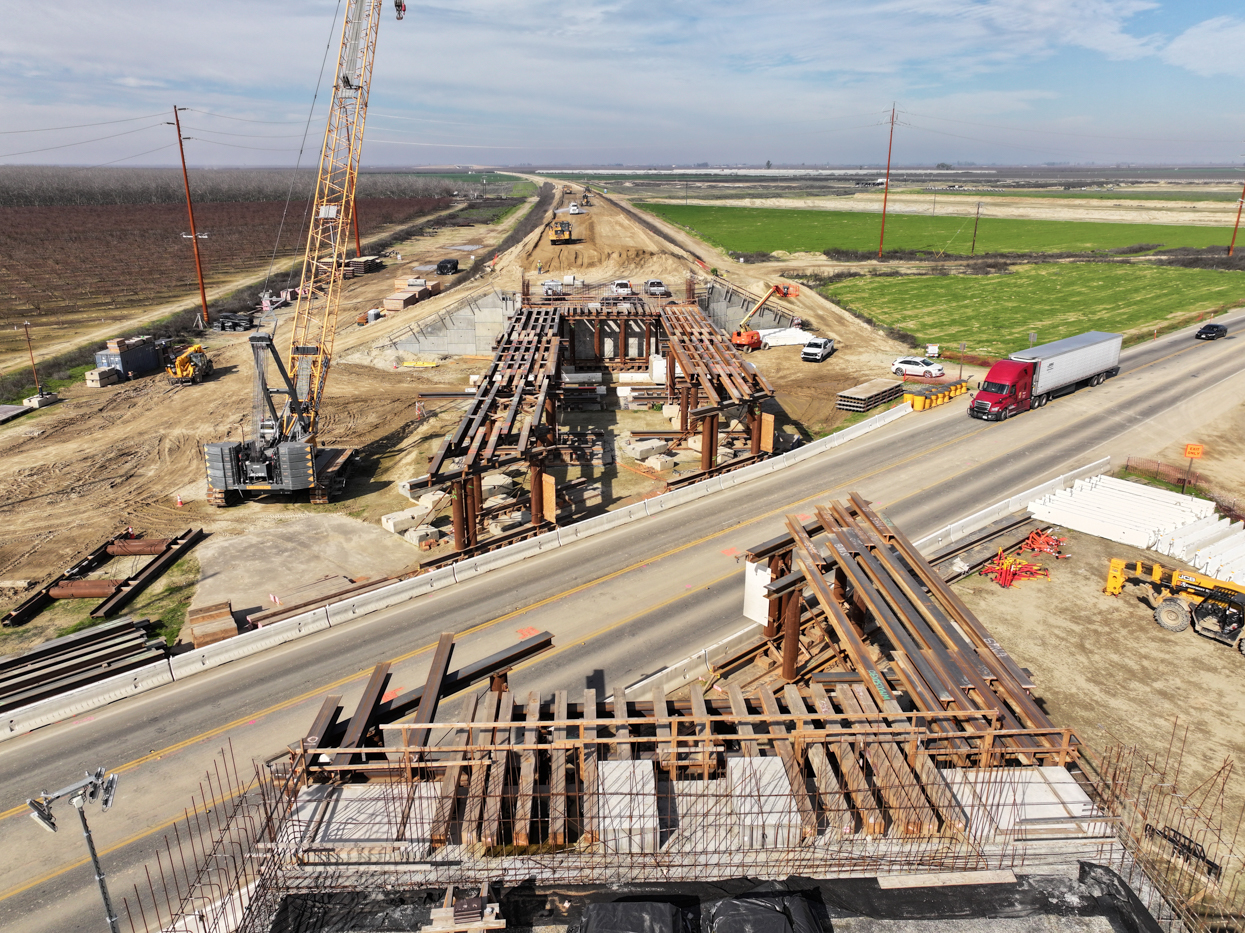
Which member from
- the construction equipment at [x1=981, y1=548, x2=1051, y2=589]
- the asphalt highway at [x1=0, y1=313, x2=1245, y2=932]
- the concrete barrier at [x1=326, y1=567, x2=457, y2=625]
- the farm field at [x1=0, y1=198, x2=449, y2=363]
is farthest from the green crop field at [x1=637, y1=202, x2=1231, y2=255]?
the concrete barrier at [x1=326, y1=567, x2=457, y2=625]

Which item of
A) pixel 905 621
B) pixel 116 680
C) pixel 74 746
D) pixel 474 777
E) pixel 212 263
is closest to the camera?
pixel 474 777

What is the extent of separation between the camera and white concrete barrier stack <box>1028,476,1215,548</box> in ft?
101

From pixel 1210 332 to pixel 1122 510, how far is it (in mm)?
40693

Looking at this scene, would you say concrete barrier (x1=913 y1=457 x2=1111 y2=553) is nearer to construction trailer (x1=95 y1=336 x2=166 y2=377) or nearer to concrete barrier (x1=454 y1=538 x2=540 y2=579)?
concrete barrier (x1=454 y1=538 x2=540 y2=579)

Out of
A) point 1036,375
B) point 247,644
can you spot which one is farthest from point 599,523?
point 1036,375

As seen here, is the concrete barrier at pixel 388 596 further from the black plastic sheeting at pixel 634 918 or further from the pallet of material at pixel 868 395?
the pallet of material at pixel 868 395

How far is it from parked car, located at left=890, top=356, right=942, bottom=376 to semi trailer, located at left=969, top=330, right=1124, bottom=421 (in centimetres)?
677

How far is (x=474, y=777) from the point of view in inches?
493

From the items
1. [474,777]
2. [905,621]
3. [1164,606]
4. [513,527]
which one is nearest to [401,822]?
[474,777]

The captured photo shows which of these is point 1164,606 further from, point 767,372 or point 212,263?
point 212,263

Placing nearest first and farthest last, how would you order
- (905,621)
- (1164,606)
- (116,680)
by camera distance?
(905,621), (116,680), (1164,606)

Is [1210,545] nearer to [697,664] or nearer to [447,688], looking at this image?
[697,664]

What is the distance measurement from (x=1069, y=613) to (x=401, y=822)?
76.9ft

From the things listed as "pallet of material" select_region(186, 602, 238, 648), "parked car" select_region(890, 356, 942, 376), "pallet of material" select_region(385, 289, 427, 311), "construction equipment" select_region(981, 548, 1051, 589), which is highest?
"pallet of material" select_region(385, 289, 427, 311)
